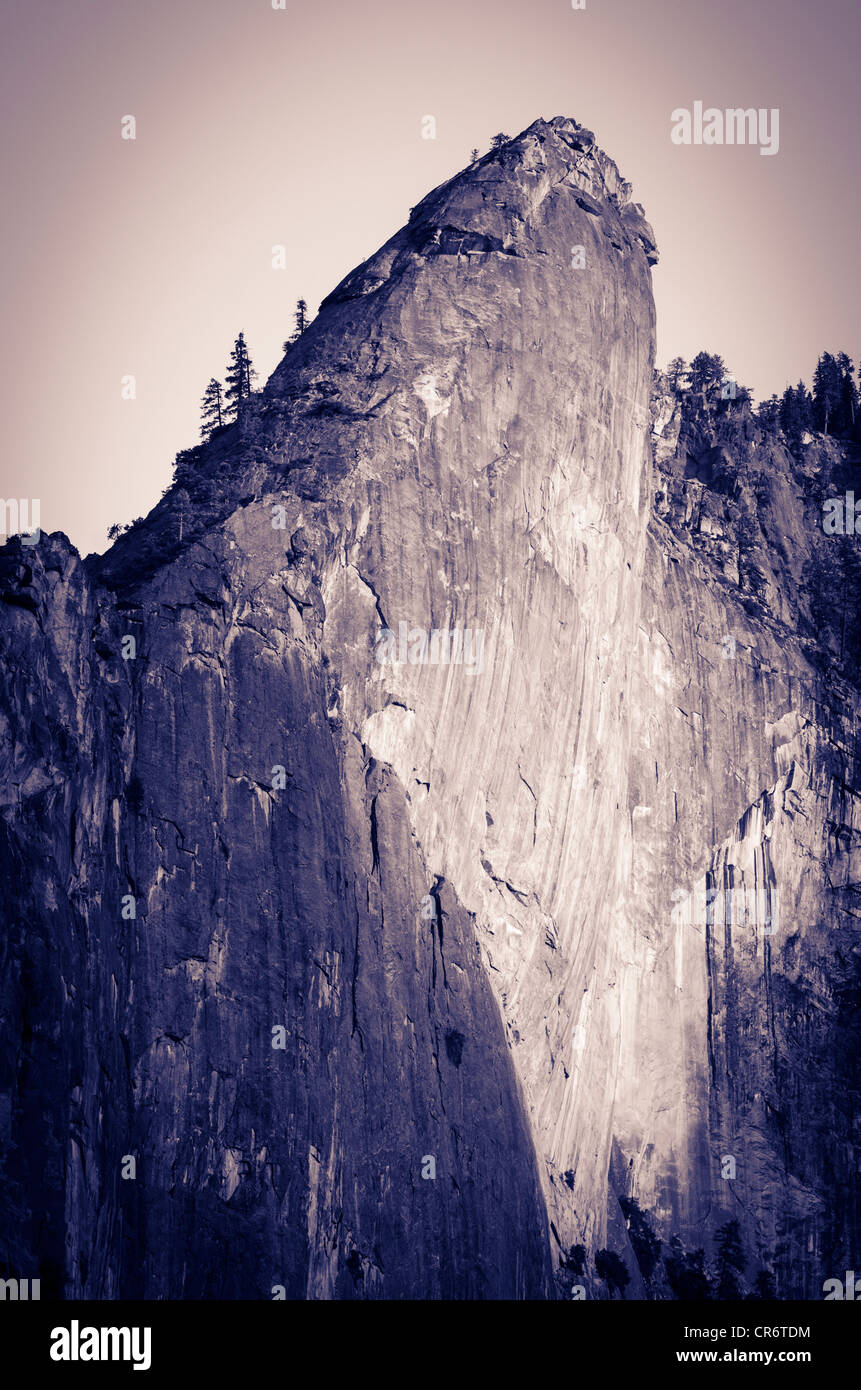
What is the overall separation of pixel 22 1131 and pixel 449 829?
2388 cm

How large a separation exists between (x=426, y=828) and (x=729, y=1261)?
85.6ft

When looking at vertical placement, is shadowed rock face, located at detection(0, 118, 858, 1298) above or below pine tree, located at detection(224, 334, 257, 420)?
below

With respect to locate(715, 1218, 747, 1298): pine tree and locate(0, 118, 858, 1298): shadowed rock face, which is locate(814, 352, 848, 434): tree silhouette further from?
locate(715, 1218, 747, 1298): pine tree

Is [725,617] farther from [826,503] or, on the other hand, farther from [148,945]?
[148,945]

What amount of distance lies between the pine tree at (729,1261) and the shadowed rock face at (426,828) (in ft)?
3.73

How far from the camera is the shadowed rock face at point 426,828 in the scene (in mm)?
45000

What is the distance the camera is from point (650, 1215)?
70188 mm

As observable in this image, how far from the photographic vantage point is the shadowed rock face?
45000mm

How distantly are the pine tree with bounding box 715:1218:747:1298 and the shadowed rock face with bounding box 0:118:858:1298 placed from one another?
1.14m

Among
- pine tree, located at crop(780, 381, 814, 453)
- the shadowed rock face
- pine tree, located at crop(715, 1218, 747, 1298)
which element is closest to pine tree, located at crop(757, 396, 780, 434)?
pine tree, located at crop(780, 381, 814, 453)

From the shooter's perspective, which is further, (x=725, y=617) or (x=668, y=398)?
(x=668, y=398)

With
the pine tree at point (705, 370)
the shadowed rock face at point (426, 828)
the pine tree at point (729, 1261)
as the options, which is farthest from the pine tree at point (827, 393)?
the pine tree at point (729, 1261)

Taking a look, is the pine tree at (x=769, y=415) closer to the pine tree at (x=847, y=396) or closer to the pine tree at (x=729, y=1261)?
the pine tree at (x=847, y=396)
